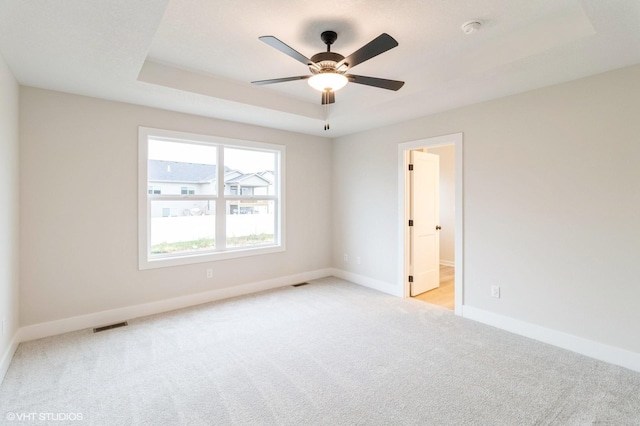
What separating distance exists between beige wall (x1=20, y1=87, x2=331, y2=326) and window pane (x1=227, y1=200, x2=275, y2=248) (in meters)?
0.69

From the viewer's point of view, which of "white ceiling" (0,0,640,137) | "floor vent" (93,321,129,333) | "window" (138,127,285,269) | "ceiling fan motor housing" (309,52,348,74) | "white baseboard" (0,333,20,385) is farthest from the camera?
"window" (138,127,285,269)

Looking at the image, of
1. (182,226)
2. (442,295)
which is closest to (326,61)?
(182,226)

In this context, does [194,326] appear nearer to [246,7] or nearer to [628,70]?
[246,7]

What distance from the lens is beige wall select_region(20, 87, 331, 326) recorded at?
303cm

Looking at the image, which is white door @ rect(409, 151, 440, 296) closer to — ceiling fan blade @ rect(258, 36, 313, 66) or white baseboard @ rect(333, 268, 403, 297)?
white baseboard @ rect(333, 268, 403, 297)

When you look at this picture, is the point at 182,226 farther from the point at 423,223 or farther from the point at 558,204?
the point at 558,204

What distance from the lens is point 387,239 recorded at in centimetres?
457

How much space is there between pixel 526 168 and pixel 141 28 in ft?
11.7

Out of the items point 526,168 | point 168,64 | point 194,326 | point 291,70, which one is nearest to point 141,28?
point 168,64

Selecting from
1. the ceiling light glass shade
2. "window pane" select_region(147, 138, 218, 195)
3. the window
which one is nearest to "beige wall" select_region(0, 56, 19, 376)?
the window

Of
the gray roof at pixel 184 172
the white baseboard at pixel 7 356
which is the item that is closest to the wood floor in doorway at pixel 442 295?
the gray roof at pixel 184 172

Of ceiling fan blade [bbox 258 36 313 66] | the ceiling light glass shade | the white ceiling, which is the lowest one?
the ceiling light glass shade

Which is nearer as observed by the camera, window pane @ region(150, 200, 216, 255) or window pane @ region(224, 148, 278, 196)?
window pane @ region(150, 200, 216, 255)

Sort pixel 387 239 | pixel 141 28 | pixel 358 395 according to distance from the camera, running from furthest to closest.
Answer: pixel 387 239 → pixel 358 395 → pixel 141 28
